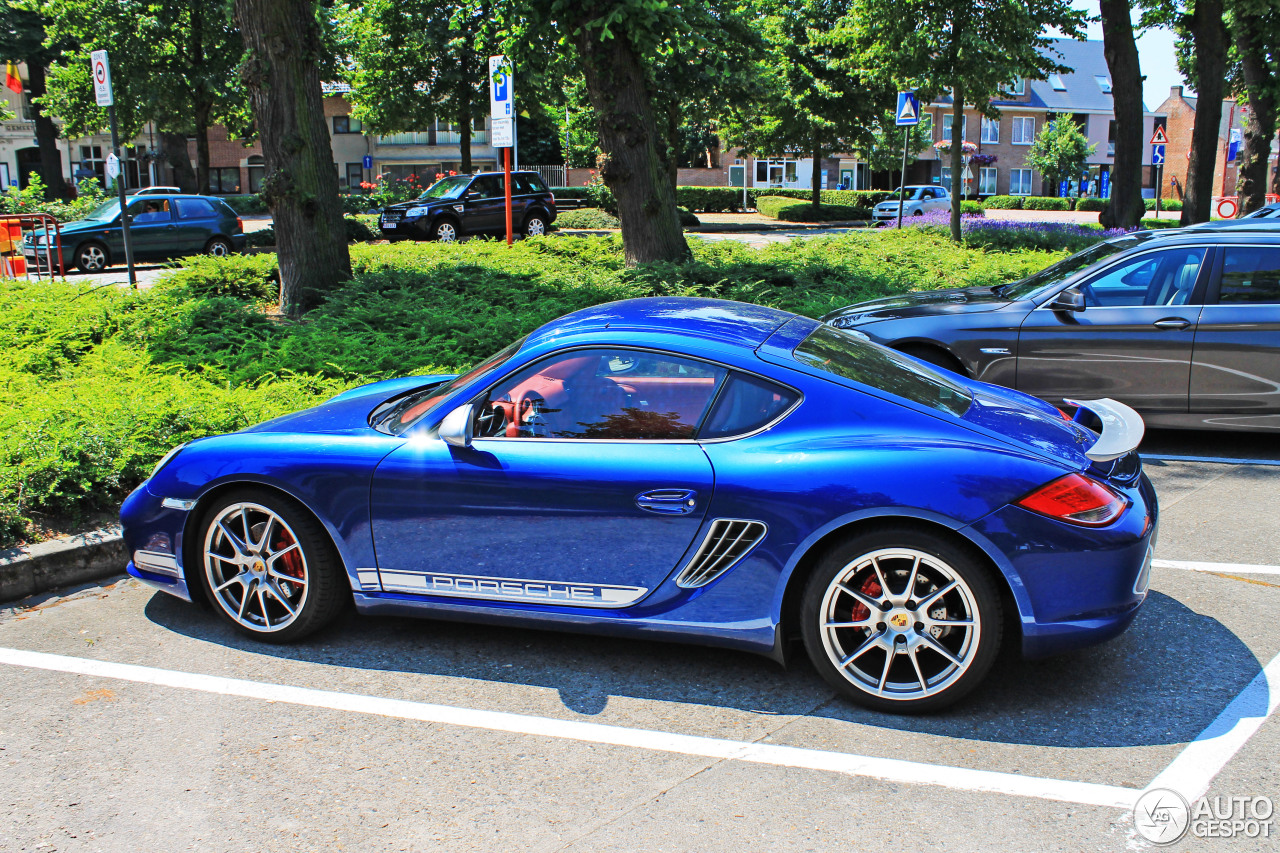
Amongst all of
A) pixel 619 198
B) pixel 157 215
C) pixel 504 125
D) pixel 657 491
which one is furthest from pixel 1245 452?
pixel 157 215

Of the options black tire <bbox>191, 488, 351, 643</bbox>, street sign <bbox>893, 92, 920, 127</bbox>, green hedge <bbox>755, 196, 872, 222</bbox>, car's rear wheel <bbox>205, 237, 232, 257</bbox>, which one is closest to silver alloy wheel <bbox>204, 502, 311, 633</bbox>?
black tire <bbox>191, 488, 351, 643</bbox>

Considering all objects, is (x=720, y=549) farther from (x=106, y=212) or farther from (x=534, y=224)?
(x=534, y=224)

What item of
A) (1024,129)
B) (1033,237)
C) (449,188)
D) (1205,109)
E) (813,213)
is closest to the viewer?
(1033,237)

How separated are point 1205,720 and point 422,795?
2670 millimetres

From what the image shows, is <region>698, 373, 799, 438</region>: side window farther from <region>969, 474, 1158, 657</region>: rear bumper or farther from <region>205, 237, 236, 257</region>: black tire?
<region>205, 237, 236, 257</region>: black tire

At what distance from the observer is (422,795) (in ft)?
10.4

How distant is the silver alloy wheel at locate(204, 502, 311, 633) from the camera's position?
4.17 metres

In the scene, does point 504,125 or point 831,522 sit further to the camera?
point 504,125

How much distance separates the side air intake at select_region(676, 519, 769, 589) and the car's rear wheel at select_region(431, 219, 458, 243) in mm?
21985

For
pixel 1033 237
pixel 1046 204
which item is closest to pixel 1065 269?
pixel 1033 237

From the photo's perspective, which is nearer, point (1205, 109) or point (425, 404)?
point (425, 404)

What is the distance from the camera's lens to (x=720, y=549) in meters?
3.66

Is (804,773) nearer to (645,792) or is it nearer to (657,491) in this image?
(645,792)

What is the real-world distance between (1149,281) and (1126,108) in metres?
15.5
